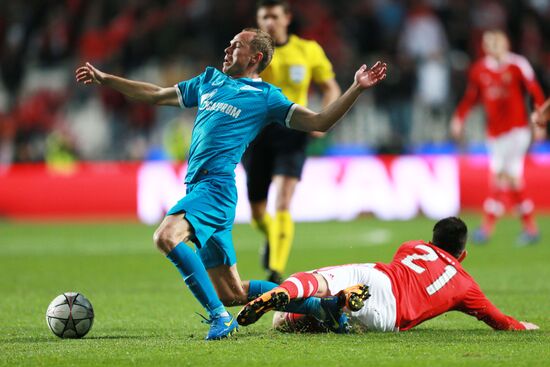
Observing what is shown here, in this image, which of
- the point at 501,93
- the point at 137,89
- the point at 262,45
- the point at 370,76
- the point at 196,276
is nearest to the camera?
the point at 370,76

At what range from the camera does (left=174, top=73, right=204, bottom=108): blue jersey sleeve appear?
654 centimetres

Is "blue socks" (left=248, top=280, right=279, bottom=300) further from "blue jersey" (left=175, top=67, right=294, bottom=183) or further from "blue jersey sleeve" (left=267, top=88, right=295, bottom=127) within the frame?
"blue jersey sleeve" (left=267, top=88, right=295, bottom=127)

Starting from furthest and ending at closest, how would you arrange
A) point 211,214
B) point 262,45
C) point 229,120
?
1. point 262,45
2. point 229,120
3. point 211,214

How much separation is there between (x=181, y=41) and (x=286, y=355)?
636 inches

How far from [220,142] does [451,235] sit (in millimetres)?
1501

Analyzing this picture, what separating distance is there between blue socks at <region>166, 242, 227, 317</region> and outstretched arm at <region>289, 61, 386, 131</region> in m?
0.98

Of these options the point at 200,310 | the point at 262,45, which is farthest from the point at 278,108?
the point at 200,310

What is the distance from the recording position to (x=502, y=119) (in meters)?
13.9

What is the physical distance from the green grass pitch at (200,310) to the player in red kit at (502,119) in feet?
1.86

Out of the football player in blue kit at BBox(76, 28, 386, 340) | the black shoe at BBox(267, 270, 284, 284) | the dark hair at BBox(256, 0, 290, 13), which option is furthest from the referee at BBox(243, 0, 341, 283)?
the football player in blue kit at BBox(76, 28, 386, 340)

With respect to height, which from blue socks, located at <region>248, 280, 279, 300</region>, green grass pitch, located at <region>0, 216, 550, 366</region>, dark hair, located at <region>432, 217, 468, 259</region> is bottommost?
green grass pitch, located at <region>0, 216, 550, 366</region>

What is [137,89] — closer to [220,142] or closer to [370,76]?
[220,142]

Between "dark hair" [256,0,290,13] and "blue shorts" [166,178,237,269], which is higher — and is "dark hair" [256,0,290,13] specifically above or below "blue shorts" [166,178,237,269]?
above

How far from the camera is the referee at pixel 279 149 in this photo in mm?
9086
